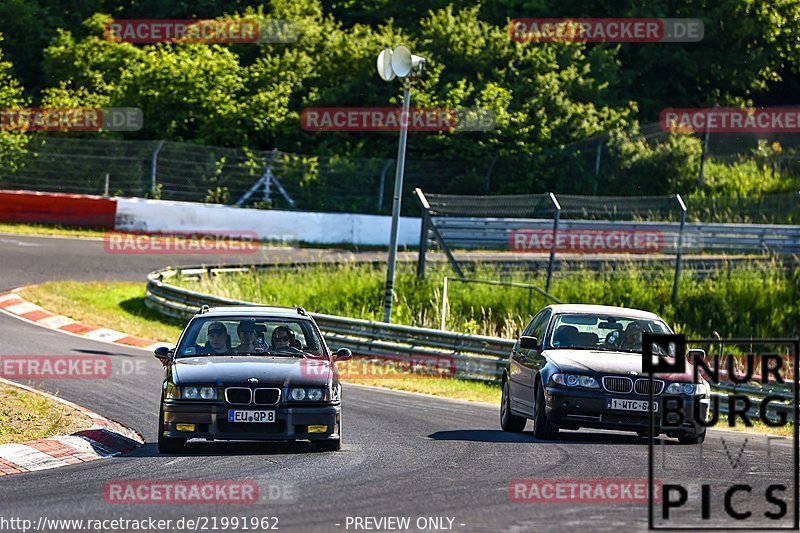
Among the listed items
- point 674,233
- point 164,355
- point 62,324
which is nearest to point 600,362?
point 164,355

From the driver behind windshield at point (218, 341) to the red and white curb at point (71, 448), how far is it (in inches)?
46.1

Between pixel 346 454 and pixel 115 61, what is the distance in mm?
36216

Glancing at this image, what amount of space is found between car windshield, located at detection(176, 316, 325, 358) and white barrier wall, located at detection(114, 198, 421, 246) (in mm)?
21956

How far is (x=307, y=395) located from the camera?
11461 millimetres

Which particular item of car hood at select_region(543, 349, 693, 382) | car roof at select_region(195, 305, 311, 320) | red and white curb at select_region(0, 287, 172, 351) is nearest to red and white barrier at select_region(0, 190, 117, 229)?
red and white curb at select_region(0, 287, 172, 351)

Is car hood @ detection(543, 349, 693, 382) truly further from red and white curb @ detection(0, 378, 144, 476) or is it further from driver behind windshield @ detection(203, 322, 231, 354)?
red and white curb @ detection(0, 378, 144, 476)

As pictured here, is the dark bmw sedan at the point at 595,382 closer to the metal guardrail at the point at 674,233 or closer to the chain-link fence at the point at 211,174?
the metal guardrail at the point at 674,233

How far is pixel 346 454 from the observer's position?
37.8ft

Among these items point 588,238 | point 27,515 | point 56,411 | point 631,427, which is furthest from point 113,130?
point 27,515

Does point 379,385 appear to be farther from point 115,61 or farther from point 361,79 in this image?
point 115,61

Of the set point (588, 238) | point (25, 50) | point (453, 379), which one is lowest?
point (453, 379)

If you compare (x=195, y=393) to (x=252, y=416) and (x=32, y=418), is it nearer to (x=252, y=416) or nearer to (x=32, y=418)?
(x=252, y=416)

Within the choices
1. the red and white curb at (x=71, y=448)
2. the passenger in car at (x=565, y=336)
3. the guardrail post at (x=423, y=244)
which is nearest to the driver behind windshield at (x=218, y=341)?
the red and white curb at (x=71, y=448)

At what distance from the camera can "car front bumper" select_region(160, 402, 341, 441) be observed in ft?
36.9
